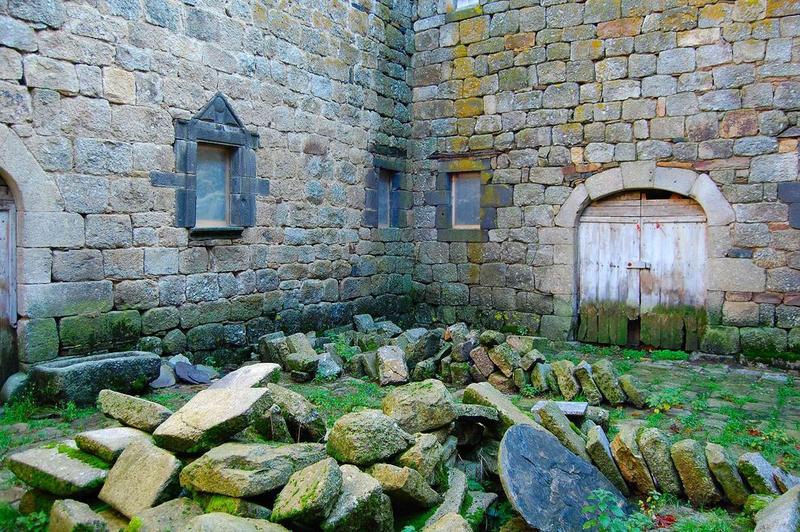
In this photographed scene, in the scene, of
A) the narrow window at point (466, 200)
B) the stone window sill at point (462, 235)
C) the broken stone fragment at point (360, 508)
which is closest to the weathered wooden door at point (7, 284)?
the broken stone fragment at point (360, 508)

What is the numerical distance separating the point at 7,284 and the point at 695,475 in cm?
537

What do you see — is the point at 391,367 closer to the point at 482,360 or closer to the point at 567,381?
the point at 482,360

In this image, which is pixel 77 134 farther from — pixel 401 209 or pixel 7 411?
pixel 401 209

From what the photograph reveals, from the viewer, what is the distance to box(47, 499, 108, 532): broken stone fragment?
2.72m

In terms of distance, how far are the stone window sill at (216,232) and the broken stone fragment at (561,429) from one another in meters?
4.05

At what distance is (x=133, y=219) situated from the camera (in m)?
5.94

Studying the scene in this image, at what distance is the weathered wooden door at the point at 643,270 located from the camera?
7746 mm

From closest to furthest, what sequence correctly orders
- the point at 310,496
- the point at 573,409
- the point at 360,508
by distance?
1. the point at 310,496
2. the point at 360,508
3. the point at 573,409

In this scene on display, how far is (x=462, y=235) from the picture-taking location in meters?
9.17

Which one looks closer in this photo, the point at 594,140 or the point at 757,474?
the point at 757,474

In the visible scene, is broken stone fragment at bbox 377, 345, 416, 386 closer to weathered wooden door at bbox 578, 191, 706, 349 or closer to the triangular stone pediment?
the triangular stone pediment

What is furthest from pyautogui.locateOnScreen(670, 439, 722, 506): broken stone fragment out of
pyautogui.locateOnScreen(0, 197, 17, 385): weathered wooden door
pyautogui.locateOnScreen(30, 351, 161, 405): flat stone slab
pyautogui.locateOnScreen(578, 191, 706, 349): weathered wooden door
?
pyautogui.locateOnScreen(0, 197, 17, 385): weathered wooden door

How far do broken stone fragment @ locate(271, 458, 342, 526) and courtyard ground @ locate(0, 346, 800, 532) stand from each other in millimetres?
470

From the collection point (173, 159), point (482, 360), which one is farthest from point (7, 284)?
point (482, 360)
